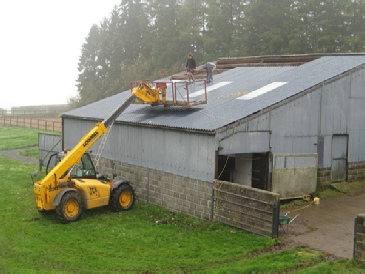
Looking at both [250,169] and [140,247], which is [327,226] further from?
[140,247]

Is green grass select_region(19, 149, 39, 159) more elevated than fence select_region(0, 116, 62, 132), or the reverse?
fence select_region(0, 116, 62, 132)

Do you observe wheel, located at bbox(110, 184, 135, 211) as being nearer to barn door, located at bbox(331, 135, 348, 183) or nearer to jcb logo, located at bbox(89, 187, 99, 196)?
jcb logo, located at bbox(89, 187, 99, 196)

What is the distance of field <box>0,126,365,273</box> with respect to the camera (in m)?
14.0

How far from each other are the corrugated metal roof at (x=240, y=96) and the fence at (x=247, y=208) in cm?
255

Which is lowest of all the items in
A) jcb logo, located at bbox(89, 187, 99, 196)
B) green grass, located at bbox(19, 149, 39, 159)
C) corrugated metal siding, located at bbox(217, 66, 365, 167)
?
green grass, located at bbox(19, 149, 39, 159)

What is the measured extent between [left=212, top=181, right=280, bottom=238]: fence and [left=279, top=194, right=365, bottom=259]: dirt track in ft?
2.36

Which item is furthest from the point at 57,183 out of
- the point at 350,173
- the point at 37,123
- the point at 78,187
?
the point at 37,123

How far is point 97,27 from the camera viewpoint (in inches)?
3442

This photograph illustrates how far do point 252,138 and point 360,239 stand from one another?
24.1ft

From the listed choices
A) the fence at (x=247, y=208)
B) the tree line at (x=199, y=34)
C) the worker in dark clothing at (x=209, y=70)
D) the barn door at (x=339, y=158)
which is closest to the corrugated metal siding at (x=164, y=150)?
the fence at (x=247, y=208)

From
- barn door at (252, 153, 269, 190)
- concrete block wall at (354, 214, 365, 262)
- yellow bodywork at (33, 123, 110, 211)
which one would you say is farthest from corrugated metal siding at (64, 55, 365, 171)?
concrete block wall at (354, 214, 365, 262)

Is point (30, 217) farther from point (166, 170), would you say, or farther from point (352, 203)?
point (352, 203)

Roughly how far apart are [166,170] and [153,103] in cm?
393

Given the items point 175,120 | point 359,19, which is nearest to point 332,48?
point 359,19
